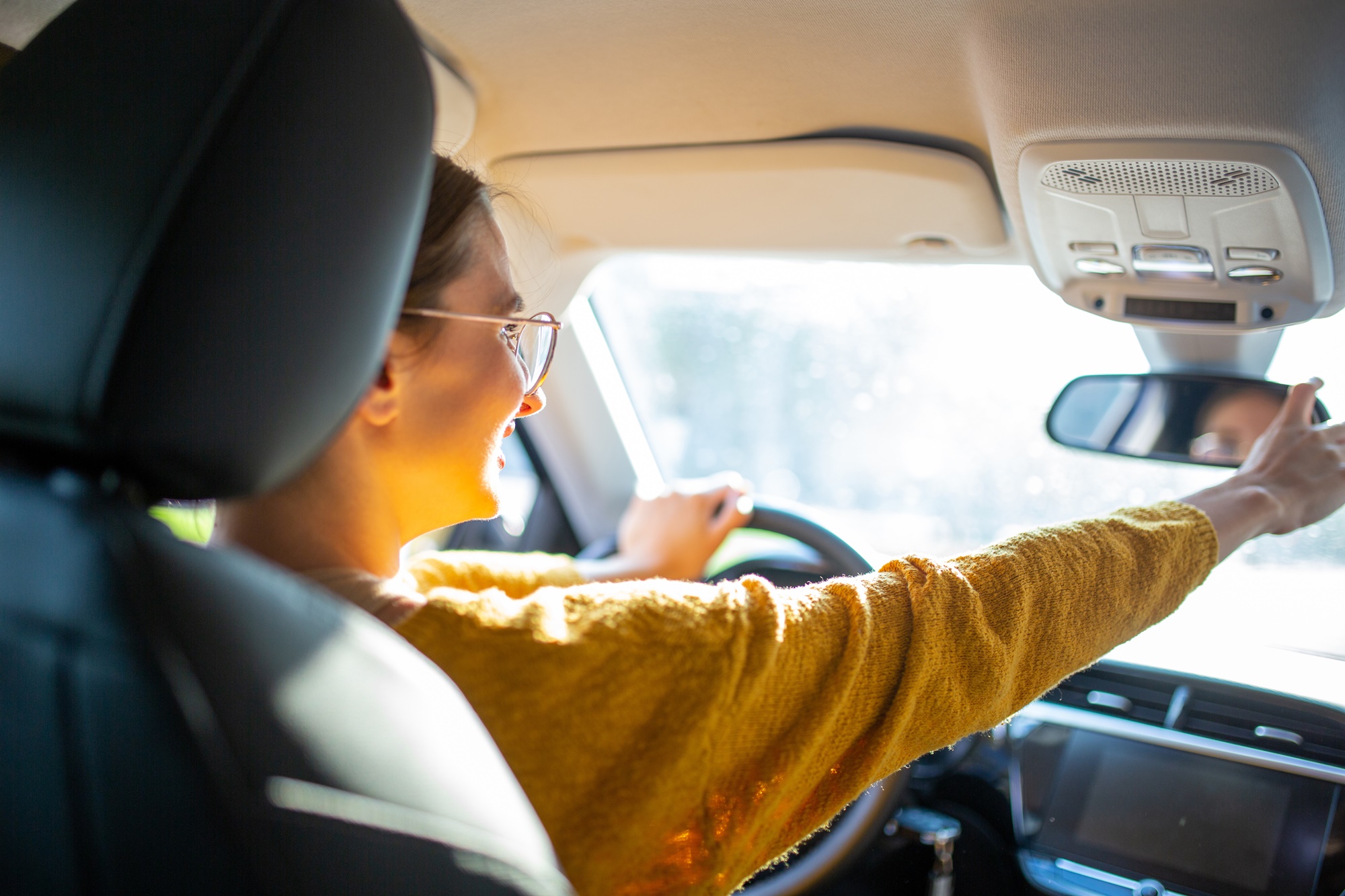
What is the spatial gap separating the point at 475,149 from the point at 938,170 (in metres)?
0.92

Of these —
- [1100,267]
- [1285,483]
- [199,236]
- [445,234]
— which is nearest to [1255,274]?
[1100,267]

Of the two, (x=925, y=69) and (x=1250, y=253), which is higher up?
(x=925, y=69)

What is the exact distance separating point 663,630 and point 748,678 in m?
0.10

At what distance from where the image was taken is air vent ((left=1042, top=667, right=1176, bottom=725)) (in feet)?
6.50

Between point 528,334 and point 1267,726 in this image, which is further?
point 1267,726

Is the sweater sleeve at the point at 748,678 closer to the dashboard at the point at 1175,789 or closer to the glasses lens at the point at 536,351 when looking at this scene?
the glasses lens at the point at 536,351

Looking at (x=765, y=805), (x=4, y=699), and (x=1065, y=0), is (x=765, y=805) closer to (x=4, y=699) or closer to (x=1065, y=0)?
(x=4, y=699)

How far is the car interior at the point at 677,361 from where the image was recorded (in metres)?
0.64

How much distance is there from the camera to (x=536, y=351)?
144 centimetres

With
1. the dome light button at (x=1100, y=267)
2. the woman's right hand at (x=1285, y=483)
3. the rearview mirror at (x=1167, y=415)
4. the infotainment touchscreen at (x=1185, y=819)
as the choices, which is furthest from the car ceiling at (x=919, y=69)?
the infotainment touchscreen at (x=1185, y=819)

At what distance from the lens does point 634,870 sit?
0.98 metres

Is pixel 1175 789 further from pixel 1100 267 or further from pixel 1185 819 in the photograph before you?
pixel 1100 267

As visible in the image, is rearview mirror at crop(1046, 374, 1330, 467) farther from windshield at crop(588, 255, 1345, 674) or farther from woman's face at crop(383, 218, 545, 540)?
woman's face at crop(383, 218, 545, 540)

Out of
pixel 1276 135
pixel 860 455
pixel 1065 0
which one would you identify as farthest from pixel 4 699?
pixel 860 455
